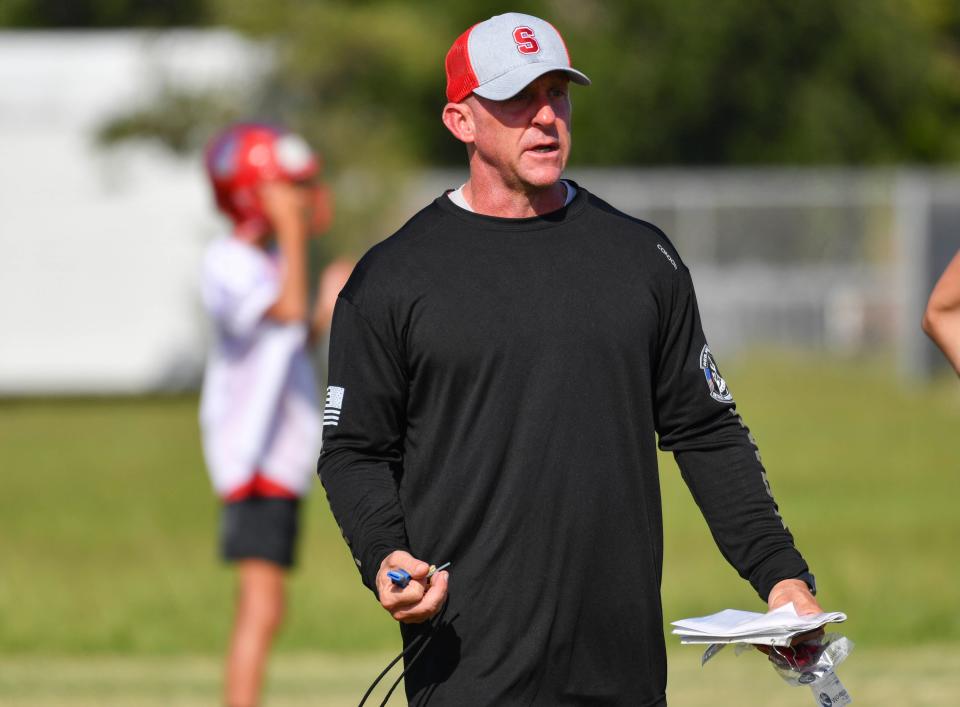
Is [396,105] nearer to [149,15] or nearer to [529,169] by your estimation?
[149,15]

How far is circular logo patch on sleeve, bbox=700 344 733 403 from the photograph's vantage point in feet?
14.1

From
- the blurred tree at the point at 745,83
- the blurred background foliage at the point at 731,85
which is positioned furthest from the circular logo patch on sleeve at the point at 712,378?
the blurred tree at the point at 745,83

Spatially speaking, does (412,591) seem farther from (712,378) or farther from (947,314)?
(947,314)

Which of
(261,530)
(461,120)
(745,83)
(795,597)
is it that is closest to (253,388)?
(261,530)

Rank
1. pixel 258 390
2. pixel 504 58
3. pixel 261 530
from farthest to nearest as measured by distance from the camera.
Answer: pixel 258 390
pixel 261 530
pixel 504 58

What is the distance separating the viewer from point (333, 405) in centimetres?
427

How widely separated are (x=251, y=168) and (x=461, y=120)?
306 centimetres

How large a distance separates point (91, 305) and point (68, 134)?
2712 mm

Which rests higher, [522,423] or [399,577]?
[522,423]

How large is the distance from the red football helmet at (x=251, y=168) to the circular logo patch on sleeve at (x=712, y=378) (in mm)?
3258

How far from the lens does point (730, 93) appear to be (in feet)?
120

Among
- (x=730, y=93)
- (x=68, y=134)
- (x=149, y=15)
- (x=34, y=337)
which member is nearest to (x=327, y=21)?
(x=68, y=134)

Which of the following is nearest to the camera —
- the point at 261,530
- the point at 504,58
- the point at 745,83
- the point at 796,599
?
the point at 796,599

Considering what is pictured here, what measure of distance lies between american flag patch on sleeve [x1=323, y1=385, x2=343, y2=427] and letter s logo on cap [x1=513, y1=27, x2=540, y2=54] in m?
0.88
